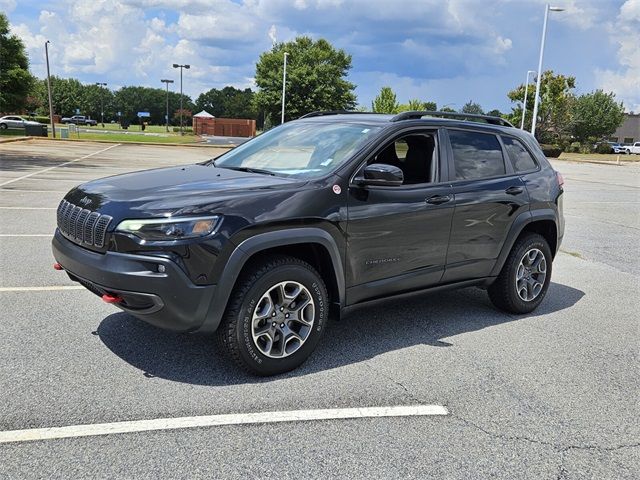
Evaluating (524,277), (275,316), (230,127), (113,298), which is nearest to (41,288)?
(113,298)

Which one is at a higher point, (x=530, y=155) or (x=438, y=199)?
(x=530, y=155)

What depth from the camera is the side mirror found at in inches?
158

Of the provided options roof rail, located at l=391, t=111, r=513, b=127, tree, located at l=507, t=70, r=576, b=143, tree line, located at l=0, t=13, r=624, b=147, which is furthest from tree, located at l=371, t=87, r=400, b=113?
roof rail, located at l=391, t=111, r=513, b=127

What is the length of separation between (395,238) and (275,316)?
1.13 meters

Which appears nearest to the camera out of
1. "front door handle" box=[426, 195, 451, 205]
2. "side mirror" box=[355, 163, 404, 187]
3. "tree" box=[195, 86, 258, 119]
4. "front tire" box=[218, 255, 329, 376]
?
"front tire" box=[218, 255, 329, 376]

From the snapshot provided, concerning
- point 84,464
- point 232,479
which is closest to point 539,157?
point 232,479

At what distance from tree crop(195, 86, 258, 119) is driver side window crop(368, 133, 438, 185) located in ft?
391

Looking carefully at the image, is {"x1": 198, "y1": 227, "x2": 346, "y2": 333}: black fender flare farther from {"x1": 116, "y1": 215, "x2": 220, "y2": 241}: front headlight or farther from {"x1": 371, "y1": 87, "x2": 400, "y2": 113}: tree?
{"x1": 371, "y1": 87, "x2": 400, "y2": 113}: tree

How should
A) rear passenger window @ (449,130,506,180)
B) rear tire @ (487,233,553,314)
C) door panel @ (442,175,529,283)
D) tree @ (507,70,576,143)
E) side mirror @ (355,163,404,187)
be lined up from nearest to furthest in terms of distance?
side mirror @ (355,163,404,187)
door panel @ (442,175,529,283)
rear passenger window @ (449,130,506,180)
rear tire @ (487,233,553,314)
tree @ (507,70,576,143)

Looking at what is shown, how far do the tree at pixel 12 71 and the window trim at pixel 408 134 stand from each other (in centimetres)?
4450

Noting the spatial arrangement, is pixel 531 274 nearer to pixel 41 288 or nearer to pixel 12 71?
pixel 41 288

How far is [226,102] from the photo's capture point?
128 metres

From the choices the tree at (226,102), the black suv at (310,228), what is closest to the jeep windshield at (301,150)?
the black suv at (310,228)

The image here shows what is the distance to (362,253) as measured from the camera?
4.19 meters
